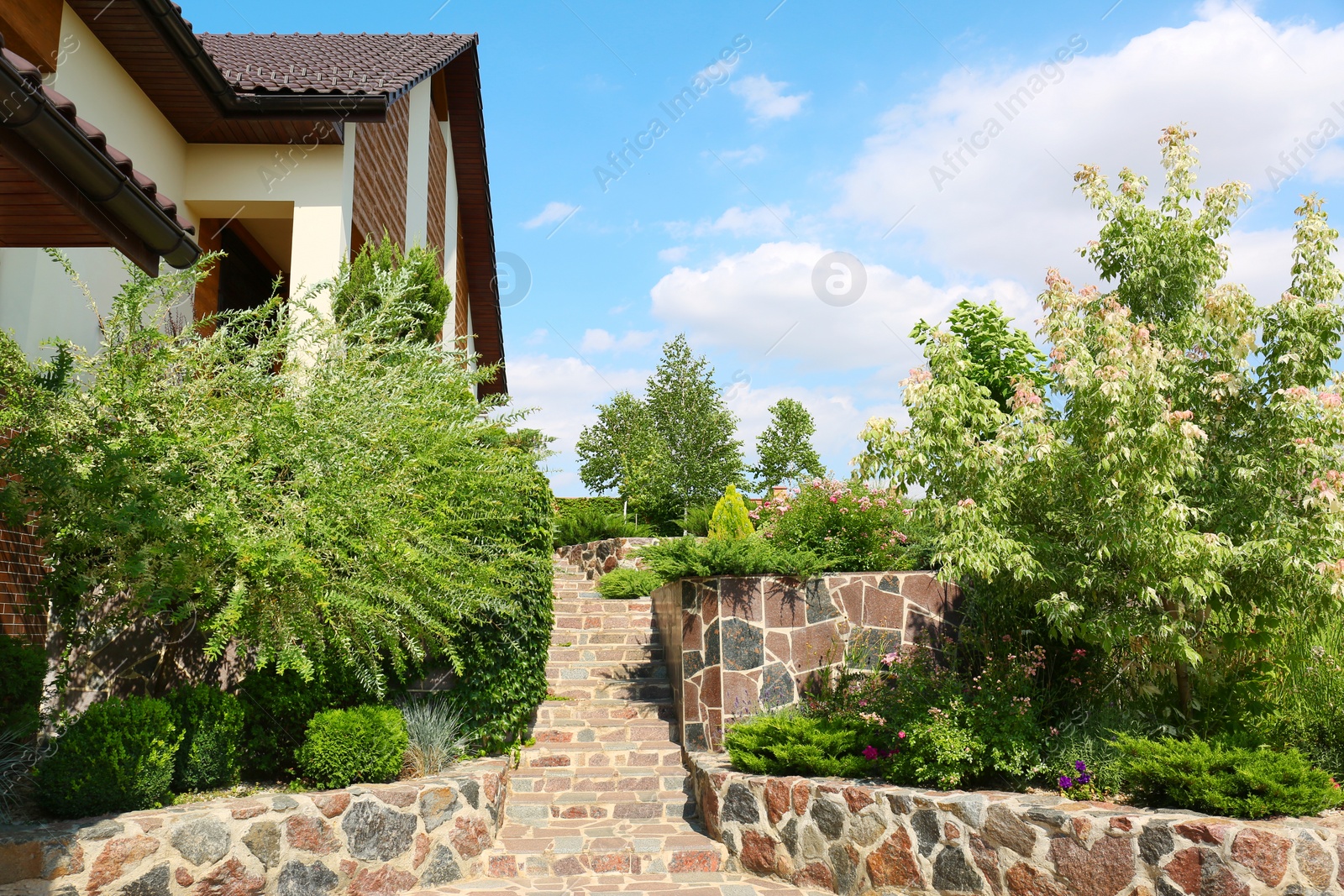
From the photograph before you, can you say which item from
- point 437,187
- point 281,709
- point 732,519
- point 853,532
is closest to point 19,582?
point 281,709

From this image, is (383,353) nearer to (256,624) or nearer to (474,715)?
(256,624)

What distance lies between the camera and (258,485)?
6.41 meters

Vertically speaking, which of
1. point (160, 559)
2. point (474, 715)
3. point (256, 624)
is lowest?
point (474, 715)

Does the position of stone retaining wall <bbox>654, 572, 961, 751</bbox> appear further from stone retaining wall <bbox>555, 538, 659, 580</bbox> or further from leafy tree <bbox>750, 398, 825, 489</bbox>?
leafy tree <bbox>750, 398, 825, 489</bbox>

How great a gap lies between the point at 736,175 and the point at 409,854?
27.5 ft

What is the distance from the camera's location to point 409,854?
710 cm

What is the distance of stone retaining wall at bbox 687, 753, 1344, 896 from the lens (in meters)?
5.61

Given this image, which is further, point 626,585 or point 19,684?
point 626,585

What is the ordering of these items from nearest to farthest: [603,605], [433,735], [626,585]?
[433,735] < [603,605] < [626,585]

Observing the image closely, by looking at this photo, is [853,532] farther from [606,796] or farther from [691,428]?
[691,428]

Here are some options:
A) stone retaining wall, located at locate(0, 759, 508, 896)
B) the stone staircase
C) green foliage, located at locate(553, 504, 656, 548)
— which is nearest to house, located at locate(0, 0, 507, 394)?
stone retaining wall, located at locate(0, 759, 508, 896)

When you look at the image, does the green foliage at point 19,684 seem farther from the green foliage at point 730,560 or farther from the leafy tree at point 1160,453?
the leafy tree at point 1160,453

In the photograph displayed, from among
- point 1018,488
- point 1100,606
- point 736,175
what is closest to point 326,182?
point 736,175

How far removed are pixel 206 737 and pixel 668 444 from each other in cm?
2275
